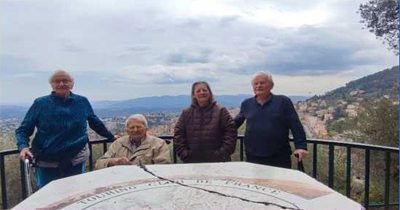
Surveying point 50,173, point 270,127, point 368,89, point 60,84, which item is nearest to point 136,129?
point 60,84

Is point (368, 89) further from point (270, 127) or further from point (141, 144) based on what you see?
point (141, 144)

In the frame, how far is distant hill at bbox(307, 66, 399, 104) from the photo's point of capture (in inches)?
262

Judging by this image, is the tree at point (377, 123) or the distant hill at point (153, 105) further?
the tree at point (377, 123)

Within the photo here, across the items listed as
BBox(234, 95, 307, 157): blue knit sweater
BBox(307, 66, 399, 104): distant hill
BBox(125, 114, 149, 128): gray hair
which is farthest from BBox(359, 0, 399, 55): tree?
BBox(125, 114, 149, 128): gray hair

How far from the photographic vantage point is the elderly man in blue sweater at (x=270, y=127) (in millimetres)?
3369

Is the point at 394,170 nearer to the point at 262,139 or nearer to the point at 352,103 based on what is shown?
the point at 352,103

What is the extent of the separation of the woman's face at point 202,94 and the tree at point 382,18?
4.79 meters

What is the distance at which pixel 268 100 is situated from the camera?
3424 millimetres

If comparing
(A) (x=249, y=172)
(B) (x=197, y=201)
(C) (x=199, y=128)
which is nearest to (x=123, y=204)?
(B) (x=197, y=201)

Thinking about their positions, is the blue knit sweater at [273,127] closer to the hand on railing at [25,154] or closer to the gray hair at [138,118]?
the gray hair at [138,118]

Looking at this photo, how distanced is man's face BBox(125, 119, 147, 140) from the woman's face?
0.52m

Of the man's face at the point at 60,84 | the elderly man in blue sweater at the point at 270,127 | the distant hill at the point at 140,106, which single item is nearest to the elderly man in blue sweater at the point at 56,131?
the man's face at the point at 60,84

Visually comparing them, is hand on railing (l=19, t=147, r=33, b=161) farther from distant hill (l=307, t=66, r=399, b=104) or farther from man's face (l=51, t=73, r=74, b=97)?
distant hill (l=307, t=66, r=399, b=104)

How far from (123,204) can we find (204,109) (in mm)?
1495
